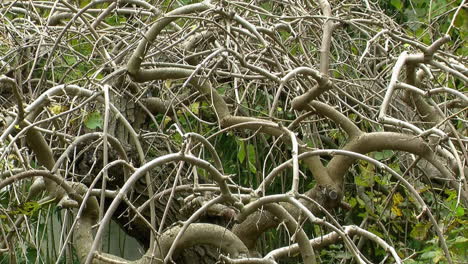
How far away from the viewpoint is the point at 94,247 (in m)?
1.85

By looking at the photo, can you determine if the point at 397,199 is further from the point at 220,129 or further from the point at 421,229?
the point at 220,129

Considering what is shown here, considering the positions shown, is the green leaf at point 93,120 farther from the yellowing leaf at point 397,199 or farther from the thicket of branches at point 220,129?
the yellowing leaf at point 397,199

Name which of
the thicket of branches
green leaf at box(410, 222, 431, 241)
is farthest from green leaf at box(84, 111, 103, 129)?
green leaf at box(410, 222, 431, 241)

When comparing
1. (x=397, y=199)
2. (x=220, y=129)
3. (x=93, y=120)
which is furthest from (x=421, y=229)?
(x=93, y=120)

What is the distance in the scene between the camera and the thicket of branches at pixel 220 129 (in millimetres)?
2357

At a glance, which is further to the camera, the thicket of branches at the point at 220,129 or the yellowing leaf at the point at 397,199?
the yellowing leaf at the point at 397,199

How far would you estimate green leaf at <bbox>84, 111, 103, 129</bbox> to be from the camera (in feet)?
9.77

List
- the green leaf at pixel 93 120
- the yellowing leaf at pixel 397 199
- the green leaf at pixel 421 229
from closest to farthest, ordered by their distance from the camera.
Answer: the green leaf at pixel 93 120 < the green leaf at pixel 421 229 < the yellowing leaf at pixel 397 199

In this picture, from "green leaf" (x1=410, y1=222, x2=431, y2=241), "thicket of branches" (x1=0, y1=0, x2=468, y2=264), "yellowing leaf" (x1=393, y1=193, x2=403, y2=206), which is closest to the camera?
"thicket of branches" (x1=0, y1=0, x2=468, y2=264)

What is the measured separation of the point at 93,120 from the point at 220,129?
0.46 meters

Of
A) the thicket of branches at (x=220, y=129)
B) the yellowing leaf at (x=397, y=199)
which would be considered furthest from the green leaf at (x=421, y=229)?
the yellowing leaf at (x=397, y=199)

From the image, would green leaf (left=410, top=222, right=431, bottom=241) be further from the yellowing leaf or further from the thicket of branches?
the yellowing leaf

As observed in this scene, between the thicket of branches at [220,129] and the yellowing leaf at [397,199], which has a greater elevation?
the thicket of branches at [220,129]

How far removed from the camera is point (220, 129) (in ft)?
9.89
